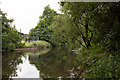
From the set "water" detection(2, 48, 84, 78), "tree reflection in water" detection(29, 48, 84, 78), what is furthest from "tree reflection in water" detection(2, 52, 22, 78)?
"tree reflection in water" detection(29, 48, 84, 78)

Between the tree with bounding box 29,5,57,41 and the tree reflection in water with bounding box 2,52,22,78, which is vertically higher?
the tree with bounding box 29,5,57,41

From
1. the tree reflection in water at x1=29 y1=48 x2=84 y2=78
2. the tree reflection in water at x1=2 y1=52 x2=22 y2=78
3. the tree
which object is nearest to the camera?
the tree reflection in water at x1=29 y1=48 x2=84 y2=78

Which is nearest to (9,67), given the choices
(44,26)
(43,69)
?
(43,69)

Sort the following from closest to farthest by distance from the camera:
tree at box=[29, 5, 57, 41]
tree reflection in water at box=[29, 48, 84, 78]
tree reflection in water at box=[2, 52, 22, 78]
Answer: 1. tree reflection in water at box=[29, 48, 84, 78]
2. tree reflection in water at box=[2, 52, 22, 78]
3. tree at box=[29, 5, 57, 41]

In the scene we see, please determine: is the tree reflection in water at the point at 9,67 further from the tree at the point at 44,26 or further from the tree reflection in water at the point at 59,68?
the tree at the point at 44,26

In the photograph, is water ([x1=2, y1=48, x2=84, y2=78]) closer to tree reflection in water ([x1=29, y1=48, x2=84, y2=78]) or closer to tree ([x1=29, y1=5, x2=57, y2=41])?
tree reflection in water ([x1=29, y1=48, x2=84, y2=78])

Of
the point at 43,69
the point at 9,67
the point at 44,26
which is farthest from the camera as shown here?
the point at 44,26

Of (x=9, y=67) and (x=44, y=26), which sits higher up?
(x=44, y=26)

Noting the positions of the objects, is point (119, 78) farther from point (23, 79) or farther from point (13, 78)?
point (13, 78)

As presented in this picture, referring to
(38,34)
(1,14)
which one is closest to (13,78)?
(1,14)

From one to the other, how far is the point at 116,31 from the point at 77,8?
3.81m

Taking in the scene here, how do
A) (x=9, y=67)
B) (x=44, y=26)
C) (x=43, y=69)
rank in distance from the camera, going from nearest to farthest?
(x=43, y=69)
(x=9, y=67)
(x=44, y=26)

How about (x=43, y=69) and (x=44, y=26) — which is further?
(x=44, y=26)

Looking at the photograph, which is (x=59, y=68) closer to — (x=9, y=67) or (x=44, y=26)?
(x=9, y=67)
